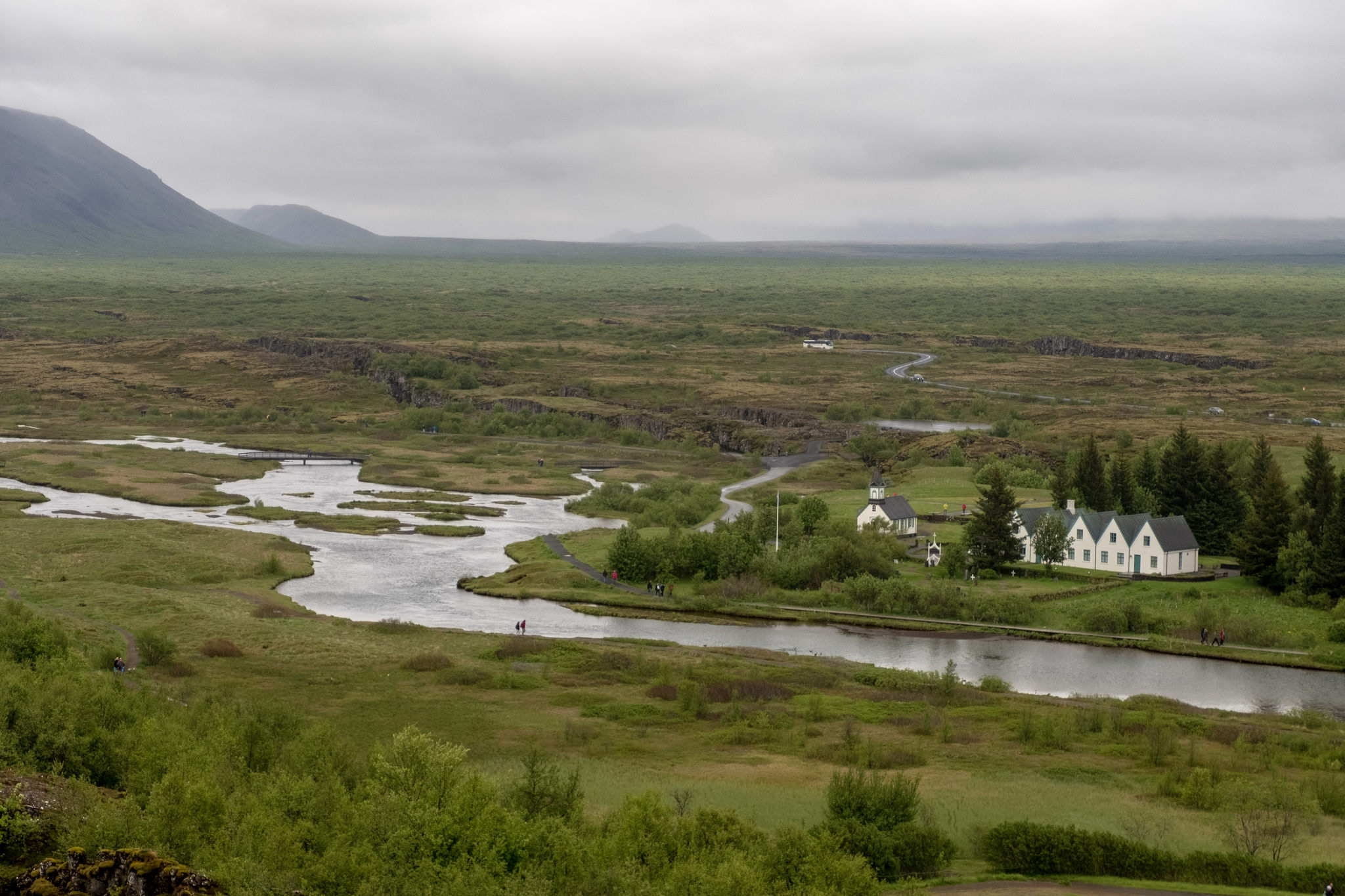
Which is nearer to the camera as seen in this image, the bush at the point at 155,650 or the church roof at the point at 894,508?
the bush at the point at 155,650

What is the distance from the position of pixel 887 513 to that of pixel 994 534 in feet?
29.0

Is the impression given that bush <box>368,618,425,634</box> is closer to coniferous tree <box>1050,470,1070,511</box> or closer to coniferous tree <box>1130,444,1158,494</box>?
coniferous tree <box>1050,470,1070,511</box>

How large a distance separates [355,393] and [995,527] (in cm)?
11894

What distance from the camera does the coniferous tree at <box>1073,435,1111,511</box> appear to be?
287ft

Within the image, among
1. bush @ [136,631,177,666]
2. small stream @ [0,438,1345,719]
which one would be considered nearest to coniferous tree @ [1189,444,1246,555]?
small stream @ [0,438,1345,719]

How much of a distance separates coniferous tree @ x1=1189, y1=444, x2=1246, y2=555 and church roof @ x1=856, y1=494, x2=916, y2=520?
17246 millimetres

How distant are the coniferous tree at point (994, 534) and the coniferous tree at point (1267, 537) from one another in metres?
12.0

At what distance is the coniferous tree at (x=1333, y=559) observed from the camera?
69312 mm

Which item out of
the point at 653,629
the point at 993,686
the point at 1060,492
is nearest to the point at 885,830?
the point at 993,686

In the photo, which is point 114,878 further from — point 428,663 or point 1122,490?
point 1122,490

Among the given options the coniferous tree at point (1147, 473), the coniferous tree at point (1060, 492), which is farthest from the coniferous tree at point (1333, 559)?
the coniferous tree at point (1060, 492)

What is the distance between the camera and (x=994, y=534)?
3019 inches

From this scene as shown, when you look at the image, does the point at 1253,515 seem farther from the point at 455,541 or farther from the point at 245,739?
the point at 245,739

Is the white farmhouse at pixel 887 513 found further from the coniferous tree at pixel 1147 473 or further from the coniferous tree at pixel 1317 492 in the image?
the coniferous tree at pixel 1317 492
